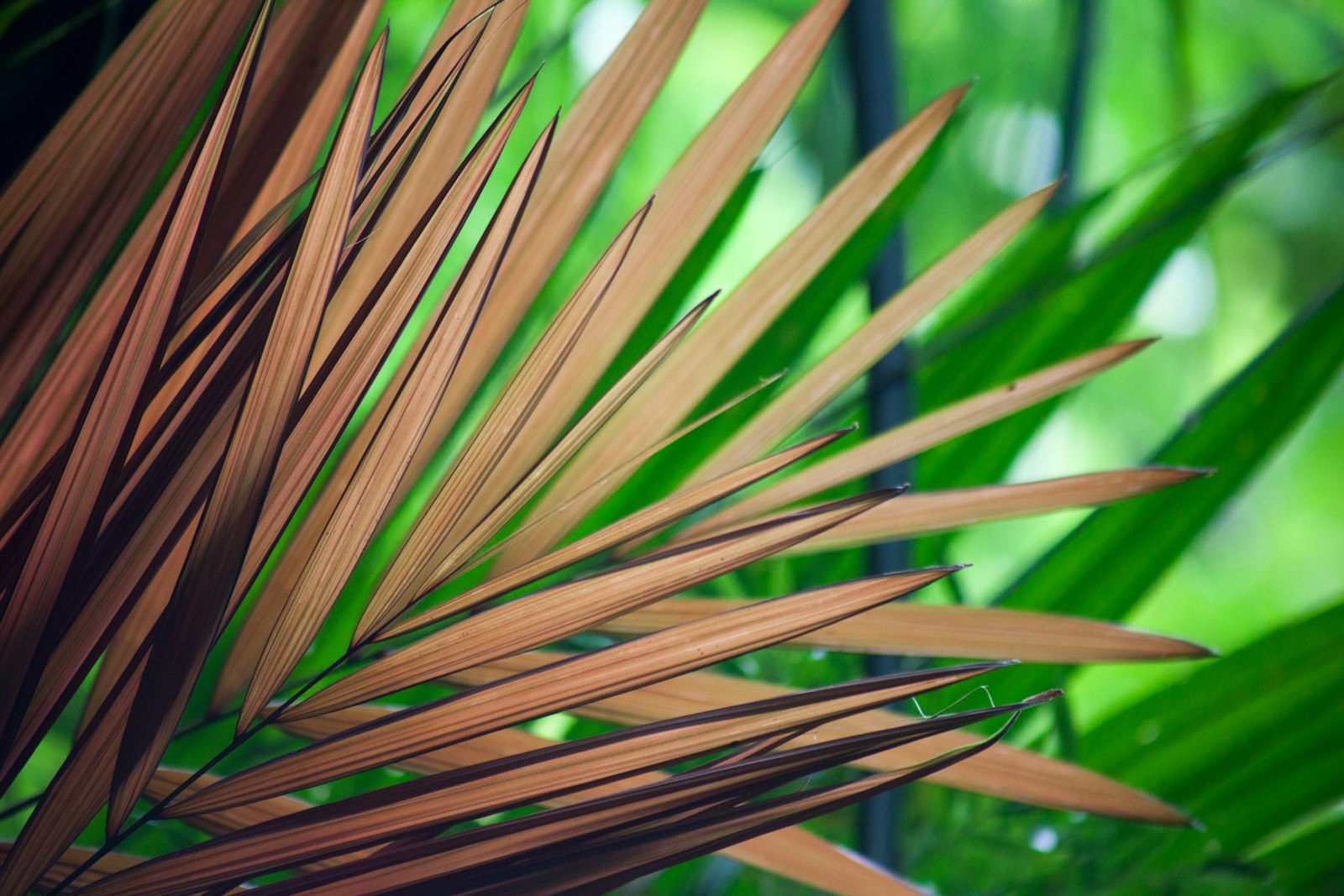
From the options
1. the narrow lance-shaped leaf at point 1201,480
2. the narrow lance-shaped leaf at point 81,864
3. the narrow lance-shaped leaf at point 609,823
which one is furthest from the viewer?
the narrow lance-shaped leaf at point 1201,480

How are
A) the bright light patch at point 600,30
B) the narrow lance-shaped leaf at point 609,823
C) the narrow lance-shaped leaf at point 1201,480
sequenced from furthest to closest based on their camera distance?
the bright light patch at point 600,30
the narrow lance-shaped leaf at point 1201,480
the narrow lance-shaped leaf at point 609,823

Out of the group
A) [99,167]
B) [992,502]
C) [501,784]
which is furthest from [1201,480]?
[99,167]

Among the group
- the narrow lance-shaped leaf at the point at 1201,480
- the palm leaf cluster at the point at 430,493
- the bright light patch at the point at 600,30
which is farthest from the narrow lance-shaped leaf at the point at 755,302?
the bright light patch at the point at 600,30

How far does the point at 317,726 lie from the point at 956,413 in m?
0.28

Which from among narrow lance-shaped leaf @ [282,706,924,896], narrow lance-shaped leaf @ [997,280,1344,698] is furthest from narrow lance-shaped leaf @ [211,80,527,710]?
narrow lance-shaped leaf @ [997,280,1344,698]

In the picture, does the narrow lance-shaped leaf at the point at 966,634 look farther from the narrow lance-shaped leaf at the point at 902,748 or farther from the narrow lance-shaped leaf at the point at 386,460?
the narrow lance-shaped leaf at the point at 386,460

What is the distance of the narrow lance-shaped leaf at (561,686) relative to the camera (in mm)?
236

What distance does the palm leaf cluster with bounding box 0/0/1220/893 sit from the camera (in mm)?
230

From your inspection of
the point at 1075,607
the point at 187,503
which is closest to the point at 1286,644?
the point at 1075,607

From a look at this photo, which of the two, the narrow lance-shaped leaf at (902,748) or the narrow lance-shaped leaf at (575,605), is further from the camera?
the narrow lance-shaped leaf at (902,748)

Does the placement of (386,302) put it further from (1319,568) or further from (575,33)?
(1319,568)

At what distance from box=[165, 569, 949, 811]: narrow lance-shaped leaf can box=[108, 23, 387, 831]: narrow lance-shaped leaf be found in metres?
0.03

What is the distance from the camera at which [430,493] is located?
0.94 feet

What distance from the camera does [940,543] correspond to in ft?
2.31
